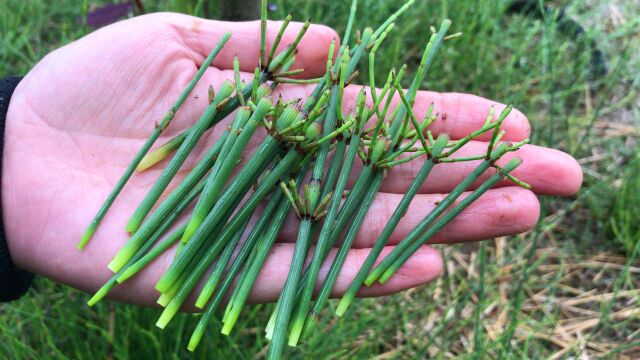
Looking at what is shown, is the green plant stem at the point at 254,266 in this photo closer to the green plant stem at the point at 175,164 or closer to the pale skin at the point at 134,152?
the pale skin at the point at 134,152

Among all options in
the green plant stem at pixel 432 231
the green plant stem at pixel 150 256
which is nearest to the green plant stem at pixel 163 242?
the green plant stem at pixel 150 256

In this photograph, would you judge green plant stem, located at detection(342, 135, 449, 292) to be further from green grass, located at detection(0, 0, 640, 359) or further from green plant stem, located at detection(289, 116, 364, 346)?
green grass, located at detection(0, 0, 640, 359)

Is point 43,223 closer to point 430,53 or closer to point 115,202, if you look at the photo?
point 115,202

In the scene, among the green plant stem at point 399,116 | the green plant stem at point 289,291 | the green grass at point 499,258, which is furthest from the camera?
the green grass at point 499,258

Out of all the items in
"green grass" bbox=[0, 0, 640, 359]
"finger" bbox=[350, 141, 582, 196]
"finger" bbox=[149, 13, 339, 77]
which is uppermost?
"finger" bbox=[149, 13, 339, 77]

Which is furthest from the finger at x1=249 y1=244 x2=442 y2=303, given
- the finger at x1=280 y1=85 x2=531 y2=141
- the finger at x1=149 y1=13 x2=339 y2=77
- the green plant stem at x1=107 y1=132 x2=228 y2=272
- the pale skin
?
the finger at x1=149 y1=13 x2=339 y2=77

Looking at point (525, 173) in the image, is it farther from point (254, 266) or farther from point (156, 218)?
point (156, 218)

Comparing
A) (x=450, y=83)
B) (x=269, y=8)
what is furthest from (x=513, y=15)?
(x=269, y=8)
